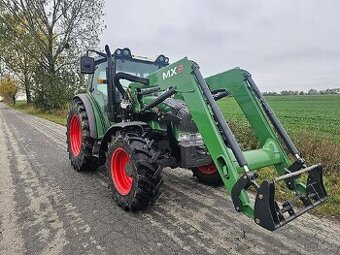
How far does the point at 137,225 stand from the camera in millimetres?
3578

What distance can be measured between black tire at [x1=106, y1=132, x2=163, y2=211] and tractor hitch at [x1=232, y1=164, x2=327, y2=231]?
3.86 ft

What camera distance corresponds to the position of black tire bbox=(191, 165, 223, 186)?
4.96m

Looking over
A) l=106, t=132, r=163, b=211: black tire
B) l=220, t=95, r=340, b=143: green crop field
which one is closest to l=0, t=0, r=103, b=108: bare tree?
l=220, t=95, r=340, b=143: green crop field

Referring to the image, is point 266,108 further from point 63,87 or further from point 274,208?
point 63,87

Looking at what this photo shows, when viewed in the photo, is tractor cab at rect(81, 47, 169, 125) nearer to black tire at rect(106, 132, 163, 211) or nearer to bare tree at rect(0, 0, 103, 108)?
black tire at rect(106, 132, 163, 211)

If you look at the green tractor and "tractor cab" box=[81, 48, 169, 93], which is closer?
the green tractor

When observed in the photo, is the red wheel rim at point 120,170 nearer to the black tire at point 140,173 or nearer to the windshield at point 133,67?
the black tire at point 140,173

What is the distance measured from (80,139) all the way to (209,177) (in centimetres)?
256

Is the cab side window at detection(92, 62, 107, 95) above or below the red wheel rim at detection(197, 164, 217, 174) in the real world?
above

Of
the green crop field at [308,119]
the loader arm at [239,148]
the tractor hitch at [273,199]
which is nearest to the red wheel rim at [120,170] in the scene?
the loader arm at [239,148]

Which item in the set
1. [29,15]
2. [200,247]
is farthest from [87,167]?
[29,15]

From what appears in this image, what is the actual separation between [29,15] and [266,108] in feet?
77.0

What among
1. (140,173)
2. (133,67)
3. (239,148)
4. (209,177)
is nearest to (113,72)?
(133,67)

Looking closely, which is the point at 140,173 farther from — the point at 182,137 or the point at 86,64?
the point at 86,64
